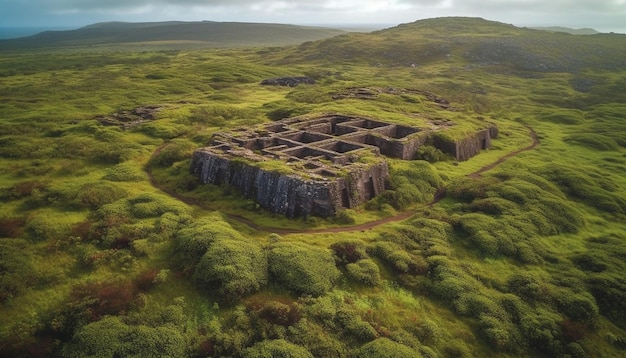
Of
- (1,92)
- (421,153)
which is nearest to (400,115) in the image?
(421,153)

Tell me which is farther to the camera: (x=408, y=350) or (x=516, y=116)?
(x=516, y=116)

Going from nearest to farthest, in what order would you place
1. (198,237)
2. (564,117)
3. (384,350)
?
(384,350) → (198,237) → (564,117)

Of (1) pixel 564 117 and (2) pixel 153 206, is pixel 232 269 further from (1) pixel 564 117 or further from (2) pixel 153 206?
(1) pixel 564 117

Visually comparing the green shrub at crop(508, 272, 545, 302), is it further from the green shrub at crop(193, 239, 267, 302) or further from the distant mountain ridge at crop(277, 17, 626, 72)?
the distant mountain ridge at crop(277, 17, 626, 72)

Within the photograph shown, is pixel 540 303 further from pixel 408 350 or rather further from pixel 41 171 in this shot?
pixel 41 171

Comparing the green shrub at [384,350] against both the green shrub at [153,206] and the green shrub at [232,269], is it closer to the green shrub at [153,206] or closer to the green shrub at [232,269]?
the green shrub at [232,269]

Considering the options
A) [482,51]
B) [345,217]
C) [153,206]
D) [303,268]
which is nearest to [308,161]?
[345,217]

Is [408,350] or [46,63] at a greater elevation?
[46,63]
